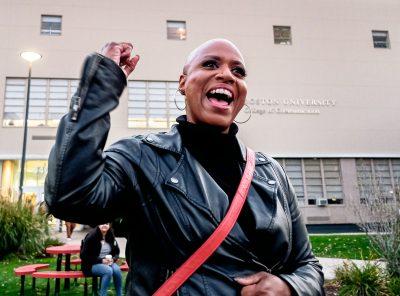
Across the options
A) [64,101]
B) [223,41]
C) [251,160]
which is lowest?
[251,160]

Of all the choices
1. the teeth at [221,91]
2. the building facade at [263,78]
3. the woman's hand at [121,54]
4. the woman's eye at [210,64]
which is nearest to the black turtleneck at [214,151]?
the teeth at [221,91]

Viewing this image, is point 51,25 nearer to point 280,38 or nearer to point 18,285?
point 280,38

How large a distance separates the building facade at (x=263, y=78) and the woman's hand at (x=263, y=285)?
22.3 meters

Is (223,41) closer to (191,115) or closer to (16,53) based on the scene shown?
(191,115)

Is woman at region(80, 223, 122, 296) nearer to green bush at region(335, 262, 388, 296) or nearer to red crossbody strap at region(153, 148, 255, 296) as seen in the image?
green bush at region(335, 262, 388, 296)

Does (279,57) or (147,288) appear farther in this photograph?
(279,57)

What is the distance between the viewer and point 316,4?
90.2 ft

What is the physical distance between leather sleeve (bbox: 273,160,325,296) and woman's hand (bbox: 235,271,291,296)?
0.05 m

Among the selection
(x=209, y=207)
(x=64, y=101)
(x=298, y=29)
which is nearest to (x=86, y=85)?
(x=209, y=207)

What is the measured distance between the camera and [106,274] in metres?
7.38

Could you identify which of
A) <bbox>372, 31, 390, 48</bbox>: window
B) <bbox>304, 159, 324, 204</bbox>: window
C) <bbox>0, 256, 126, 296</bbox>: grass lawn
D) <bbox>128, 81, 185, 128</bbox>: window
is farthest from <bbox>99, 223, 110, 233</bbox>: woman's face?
<bbox>372, 31, 390, 48</bbox>: window

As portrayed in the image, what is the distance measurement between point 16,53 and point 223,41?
82.8ft

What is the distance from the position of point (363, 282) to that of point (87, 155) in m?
7.02

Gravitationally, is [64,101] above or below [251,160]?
above
